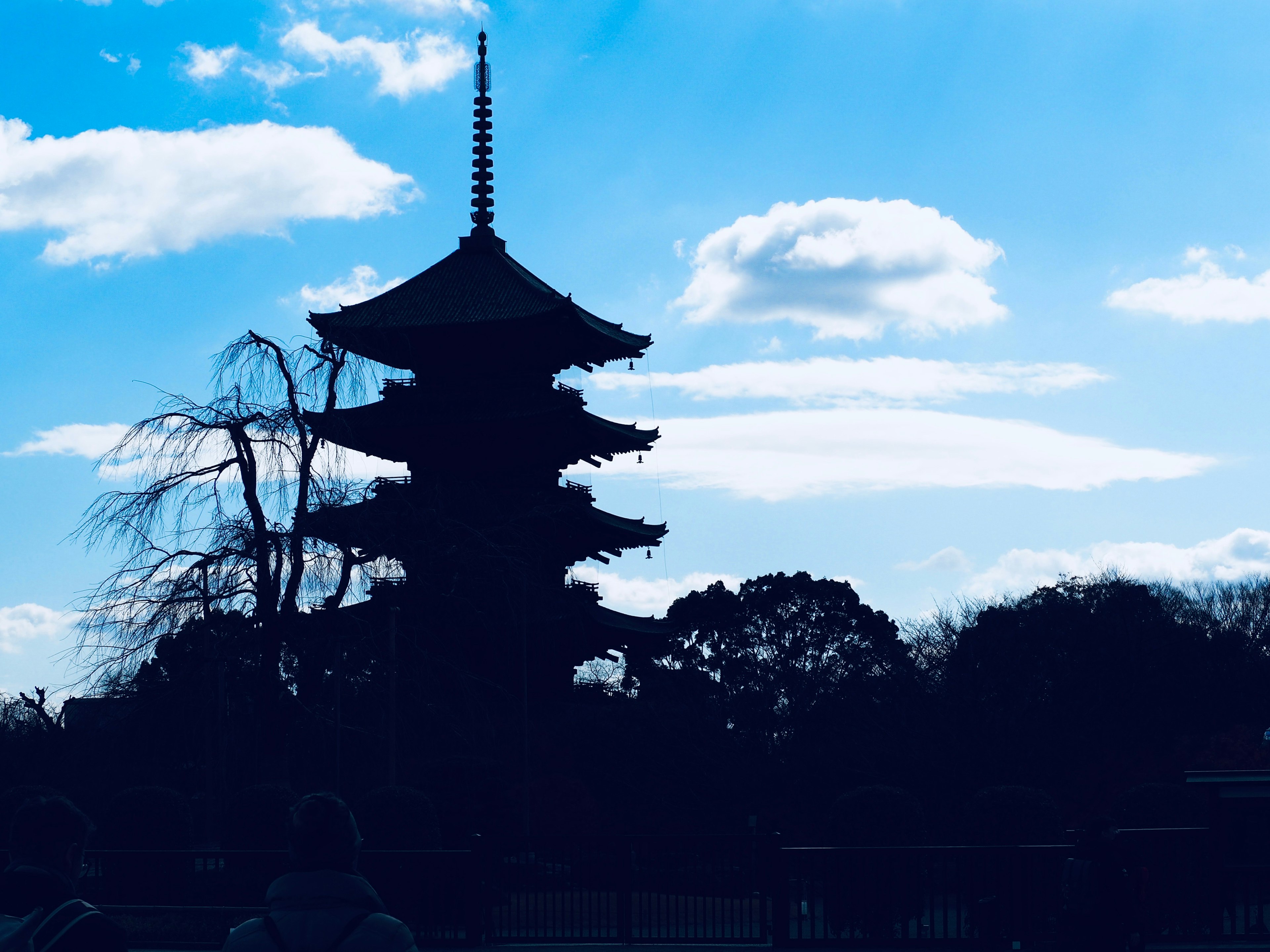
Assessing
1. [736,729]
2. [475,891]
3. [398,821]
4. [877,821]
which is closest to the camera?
[475,891]

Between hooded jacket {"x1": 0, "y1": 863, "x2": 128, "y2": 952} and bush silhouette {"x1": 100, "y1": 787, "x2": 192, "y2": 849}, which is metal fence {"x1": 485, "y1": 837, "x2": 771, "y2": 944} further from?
hooded jacket {"x1": 0, "y1": 863, "x2": 128, "y2": 952}

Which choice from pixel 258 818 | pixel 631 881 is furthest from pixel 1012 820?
pixel 258 818

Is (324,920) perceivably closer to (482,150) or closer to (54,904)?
(54,904)

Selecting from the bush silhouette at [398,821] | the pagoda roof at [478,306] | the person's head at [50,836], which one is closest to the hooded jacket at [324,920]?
the person's head at [50,836]

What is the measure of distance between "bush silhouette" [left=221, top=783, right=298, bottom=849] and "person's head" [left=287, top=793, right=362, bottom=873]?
55.9 ft

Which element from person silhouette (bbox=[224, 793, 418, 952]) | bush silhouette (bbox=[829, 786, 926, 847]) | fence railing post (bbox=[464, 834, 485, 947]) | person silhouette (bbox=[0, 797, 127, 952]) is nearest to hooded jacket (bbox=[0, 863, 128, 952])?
person silhouette (bbox=[0, 797, 127, 952])

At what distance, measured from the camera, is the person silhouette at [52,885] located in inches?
154

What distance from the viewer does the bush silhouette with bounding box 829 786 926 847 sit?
17812 millimetres

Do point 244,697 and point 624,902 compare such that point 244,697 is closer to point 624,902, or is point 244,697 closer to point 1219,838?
point 624,902

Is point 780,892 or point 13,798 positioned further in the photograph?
point 13,798

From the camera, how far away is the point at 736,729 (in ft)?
150

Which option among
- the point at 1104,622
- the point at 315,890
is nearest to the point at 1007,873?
the point at 315,890

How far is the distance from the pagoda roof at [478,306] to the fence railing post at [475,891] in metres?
23.9

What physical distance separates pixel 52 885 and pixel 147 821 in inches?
698
